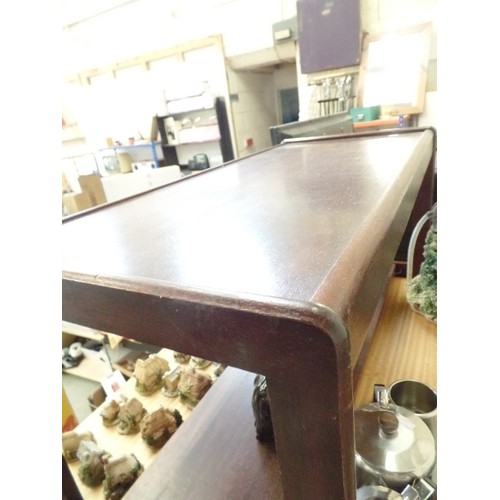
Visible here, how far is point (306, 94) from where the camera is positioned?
334 cm

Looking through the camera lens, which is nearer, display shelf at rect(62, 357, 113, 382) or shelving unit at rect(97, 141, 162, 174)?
display shelf at rect(62, 357, 113, 382)

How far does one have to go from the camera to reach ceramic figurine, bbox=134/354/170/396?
4.04ft

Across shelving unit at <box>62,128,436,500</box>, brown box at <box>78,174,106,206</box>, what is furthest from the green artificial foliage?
brown box at <box>78,174,106,206</box>

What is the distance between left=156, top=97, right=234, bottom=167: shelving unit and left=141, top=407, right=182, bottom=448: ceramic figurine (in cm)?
329

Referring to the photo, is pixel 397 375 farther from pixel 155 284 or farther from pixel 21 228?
pixel 21 228

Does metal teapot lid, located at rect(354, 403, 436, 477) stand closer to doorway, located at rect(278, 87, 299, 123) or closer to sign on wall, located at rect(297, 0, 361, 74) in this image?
sign on wall, located at rect(297, 0, 361, 74)

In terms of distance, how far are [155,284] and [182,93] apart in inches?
170

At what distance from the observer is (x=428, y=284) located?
36.8 inches

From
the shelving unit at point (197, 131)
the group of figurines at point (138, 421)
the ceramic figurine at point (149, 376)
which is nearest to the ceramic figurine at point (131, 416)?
the group of figurines at point (138, 421)

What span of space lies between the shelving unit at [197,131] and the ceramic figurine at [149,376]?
9.88 ft

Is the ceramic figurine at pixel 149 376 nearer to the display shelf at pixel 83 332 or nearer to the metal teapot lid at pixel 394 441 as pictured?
the metal teapot lid at pixel 394 441

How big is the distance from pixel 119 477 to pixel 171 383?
335 millimetres

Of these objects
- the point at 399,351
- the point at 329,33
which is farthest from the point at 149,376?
the point at 329,33
